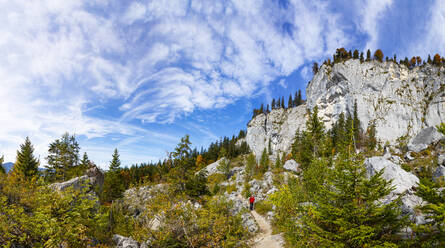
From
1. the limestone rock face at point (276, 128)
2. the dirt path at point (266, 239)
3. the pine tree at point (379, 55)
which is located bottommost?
the dirt path at point (266, 239)

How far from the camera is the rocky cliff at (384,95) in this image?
73125 mm

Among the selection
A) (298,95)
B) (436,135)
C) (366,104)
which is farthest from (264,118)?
(436,135)

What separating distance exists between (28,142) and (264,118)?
106m

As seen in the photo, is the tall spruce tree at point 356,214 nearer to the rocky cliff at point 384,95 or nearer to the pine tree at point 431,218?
the pine tree at point 431,218

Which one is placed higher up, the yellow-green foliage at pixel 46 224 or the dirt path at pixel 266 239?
the yellow-green foliage at pixel 46 224

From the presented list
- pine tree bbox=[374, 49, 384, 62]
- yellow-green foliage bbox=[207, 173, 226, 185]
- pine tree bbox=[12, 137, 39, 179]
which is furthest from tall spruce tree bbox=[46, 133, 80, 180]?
pine tree bbox=[374, 49, 384, 62]

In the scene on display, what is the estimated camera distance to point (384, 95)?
78688 millimetres

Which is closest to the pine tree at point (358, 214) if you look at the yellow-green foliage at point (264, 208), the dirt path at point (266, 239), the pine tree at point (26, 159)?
the dirt path at point (266, 239)

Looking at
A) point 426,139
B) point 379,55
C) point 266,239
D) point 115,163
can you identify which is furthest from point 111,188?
point 379,55

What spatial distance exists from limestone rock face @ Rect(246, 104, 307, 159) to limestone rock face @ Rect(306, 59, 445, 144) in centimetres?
1600

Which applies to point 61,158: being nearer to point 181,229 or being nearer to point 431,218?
point 181,229

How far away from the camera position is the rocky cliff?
240 ft

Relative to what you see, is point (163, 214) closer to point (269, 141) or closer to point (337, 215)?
point (337, 215)

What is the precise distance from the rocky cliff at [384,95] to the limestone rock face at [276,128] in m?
5.24
